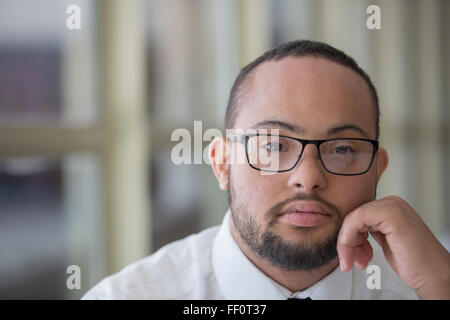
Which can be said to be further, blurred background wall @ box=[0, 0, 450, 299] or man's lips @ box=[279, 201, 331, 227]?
blurred background wall @ box=[0, 0, 450, 299]

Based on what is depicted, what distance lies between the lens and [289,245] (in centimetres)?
58

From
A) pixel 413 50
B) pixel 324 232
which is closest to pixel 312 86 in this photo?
pixel 324 232

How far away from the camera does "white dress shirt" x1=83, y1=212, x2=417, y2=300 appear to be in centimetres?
67

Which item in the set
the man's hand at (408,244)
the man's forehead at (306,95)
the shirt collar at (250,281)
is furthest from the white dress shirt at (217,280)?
the man's forehead at (306,95)

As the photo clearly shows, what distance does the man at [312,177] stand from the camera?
562mm

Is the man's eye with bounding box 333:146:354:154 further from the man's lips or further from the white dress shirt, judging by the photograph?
the white dress shirt

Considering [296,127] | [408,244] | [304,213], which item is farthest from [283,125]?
[408,244]

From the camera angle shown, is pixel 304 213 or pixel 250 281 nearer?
pixel 304 213

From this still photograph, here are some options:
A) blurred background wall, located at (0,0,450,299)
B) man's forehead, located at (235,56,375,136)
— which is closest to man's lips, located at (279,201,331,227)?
man's forehead, located at (235,56,375,136)

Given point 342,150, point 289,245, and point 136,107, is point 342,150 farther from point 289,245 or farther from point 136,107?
point 136,107

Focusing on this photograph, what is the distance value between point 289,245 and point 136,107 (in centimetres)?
55

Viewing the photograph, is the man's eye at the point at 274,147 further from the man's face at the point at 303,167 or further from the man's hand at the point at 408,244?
the man's hand at the point at 408,244
